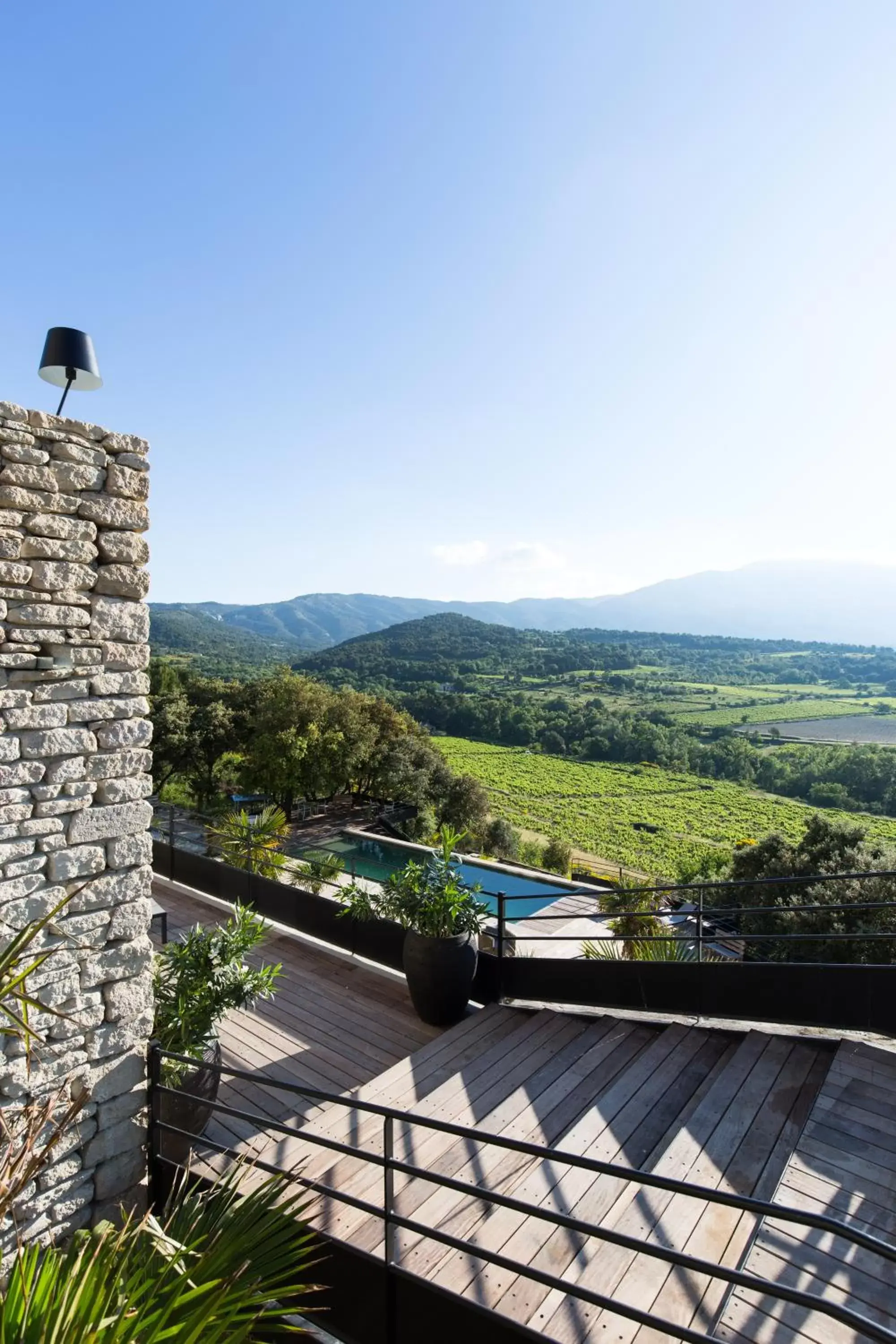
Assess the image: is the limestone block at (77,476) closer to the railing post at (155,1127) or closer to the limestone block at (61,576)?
the limestone block at (61,576)

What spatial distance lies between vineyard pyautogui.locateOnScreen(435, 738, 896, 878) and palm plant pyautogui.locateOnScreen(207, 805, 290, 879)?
29074 millimetres

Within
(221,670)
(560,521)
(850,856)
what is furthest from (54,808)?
(221,670)

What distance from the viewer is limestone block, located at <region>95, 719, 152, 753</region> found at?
113 inches

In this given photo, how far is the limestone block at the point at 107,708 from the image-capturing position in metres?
2.76

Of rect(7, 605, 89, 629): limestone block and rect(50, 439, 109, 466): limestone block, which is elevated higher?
rect(50, 439, 109, 466): limestone block

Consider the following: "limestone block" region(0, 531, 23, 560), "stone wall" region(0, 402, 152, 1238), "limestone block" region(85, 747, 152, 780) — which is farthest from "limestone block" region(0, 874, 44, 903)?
"limestone block" region(0, 531, 23, 560)

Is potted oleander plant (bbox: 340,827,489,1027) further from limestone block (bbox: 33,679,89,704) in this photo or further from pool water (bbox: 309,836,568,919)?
limestone block (bbox: 33,679,89,704)

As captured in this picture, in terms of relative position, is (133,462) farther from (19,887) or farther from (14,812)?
(19,887)

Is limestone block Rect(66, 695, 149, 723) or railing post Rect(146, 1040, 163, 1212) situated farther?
railing post Rect(146, 1040, 163, 1212)

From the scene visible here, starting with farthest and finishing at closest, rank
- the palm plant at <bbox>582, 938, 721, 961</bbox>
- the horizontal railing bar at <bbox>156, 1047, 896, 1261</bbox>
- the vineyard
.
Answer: the vineyard
the palm plant at <bbox>582, 938, 721, 961</bbox>
the horizontal railing bar at <bbox>156, 1047, 896, 1261</bbox>

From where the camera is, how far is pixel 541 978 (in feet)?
14.6

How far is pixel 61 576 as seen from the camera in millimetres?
2666

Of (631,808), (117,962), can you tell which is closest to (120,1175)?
(117,962)

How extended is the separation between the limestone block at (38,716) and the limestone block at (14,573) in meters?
0.50
